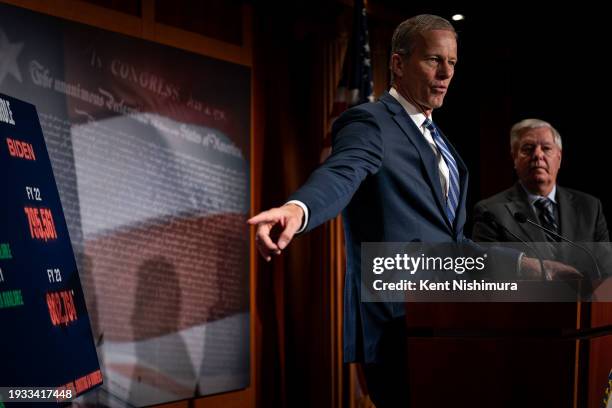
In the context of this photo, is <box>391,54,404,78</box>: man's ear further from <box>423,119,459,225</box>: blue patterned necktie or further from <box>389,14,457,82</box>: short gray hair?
A: <box>423,119,459,225</box>: blue patterned necktie

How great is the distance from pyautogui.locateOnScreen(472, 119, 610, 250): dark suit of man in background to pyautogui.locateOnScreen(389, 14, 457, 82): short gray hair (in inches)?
60.8

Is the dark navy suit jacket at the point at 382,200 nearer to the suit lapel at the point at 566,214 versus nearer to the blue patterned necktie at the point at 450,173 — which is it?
the blue patterned necktie at the point at 450,173

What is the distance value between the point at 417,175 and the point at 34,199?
1.17m

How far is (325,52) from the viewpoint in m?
5.15

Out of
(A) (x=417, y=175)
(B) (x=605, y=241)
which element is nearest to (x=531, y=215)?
(B) (x=605, y=241)

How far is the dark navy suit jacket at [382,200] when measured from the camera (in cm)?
176

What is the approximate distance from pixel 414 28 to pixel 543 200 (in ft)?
6.15

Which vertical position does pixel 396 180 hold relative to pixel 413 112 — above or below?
below

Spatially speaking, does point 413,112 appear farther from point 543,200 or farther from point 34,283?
point 543,200

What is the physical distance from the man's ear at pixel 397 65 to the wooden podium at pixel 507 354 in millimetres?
673

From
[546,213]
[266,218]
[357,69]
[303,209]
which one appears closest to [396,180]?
[303,209]

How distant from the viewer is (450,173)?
6.33 feet

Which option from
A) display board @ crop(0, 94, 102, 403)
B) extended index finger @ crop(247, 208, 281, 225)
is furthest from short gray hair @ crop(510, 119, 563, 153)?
extended index finger @ crop(247, 208, 281, 225)

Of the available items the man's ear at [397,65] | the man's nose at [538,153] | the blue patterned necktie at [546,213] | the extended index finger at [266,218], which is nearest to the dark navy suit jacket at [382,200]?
the man's ear at [397,65]
